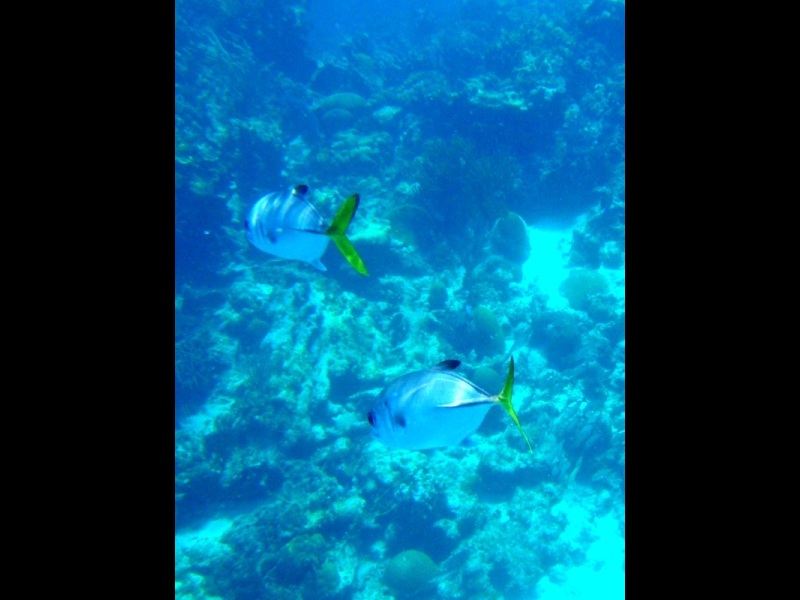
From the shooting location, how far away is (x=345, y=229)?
3119mm

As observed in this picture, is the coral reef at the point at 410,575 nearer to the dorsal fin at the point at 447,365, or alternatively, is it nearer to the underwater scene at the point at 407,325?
the underwater scene at the point at 407,325

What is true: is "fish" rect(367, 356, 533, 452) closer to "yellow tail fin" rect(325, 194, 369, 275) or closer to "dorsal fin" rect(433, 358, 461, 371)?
"dorsal fin" rect(433, 358, 461, 371)

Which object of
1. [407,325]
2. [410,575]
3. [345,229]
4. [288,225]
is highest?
[407,325]

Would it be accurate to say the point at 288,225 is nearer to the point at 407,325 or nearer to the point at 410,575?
the point at 410,575

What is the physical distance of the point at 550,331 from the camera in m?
11.1

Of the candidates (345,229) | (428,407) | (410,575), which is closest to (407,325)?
(410,575)

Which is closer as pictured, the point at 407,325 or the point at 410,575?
the point at 410,575

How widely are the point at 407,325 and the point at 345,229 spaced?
27.4 ft

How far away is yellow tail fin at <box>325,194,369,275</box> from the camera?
2.81m

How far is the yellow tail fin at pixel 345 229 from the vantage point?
281 cm

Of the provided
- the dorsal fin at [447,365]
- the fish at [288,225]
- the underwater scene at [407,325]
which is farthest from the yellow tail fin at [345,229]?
the dorsal fin at [447,365]
